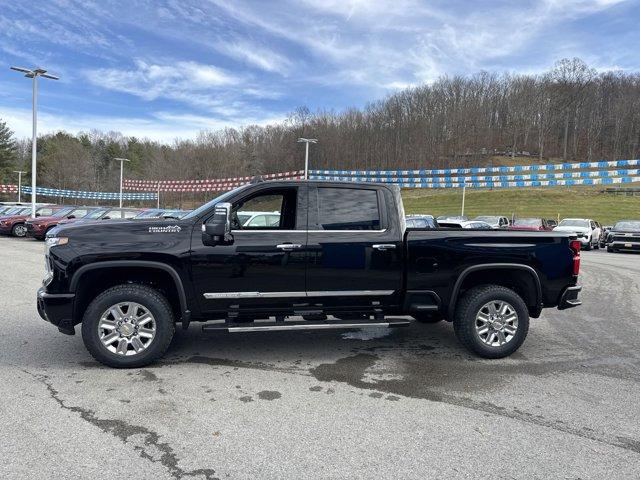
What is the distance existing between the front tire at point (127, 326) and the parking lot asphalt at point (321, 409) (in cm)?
17

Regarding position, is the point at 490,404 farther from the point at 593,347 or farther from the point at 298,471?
the point at 593,347

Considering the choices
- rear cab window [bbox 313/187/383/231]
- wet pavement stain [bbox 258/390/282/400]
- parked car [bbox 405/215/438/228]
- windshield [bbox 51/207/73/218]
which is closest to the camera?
wet pavement stain [bbox 258/390/282/400]

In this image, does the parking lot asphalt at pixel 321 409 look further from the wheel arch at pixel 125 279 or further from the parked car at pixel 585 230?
the parked car at pixel 585 230

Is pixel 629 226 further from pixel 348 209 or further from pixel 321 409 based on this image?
pixel 321 409

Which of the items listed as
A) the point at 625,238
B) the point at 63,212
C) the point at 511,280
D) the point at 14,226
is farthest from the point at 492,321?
the point at 63,212

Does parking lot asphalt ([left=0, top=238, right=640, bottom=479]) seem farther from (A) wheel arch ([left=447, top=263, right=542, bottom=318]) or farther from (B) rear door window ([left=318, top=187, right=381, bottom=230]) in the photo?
(B) rear door window ([left=318, top=187, right=381, bottom=230])

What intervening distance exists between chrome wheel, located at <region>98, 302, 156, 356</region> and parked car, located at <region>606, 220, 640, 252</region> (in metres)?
23.8

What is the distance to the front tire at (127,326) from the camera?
479 cm

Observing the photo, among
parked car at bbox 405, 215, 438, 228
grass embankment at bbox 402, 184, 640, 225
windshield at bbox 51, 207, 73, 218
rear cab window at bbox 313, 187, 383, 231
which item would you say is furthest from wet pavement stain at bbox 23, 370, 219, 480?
grass embankment at bbox 402, 184, 640, 225

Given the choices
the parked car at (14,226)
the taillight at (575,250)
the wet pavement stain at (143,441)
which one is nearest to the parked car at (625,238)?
the taillight at (575,250)

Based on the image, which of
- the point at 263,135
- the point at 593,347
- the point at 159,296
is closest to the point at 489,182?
the point at 593,347

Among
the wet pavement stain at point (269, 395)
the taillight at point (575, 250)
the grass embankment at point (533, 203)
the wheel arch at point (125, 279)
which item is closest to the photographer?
the wet pavement stain at point (269, 395)

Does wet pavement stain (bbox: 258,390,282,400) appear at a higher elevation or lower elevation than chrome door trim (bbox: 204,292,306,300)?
lower

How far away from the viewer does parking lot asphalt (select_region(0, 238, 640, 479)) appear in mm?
3162
